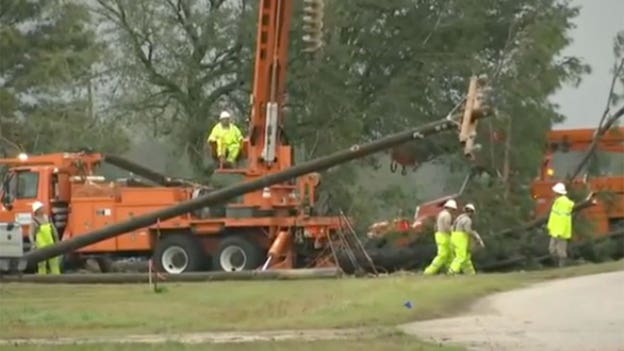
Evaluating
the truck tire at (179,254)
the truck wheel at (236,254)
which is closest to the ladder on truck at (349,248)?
the truck wheel at (236,254)

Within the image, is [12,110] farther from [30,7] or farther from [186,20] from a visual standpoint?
[186,20]

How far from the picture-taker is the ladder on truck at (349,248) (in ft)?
104

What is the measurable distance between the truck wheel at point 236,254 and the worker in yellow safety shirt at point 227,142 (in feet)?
5.59

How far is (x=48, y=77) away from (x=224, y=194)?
2042 centimetres

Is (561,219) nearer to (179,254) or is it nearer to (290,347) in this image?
(179,254)

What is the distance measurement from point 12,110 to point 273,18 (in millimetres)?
18227

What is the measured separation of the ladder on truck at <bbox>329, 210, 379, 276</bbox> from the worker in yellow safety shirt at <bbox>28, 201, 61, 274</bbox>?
564cm

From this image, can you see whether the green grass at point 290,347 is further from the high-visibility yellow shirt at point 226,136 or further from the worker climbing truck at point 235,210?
the high-visibility yellow shirt at point 226,136

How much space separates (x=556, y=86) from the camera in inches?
1655

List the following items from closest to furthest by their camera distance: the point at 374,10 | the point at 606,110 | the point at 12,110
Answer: the point at 606,110
the point at 374,10
the point at 12,110

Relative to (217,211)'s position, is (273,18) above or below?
above

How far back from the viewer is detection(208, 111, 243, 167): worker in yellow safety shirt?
3253 centimetres

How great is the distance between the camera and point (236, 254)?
32.0 metres

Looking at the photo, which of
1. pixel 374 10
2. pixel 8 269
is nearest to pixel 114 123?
pixel 374 10
